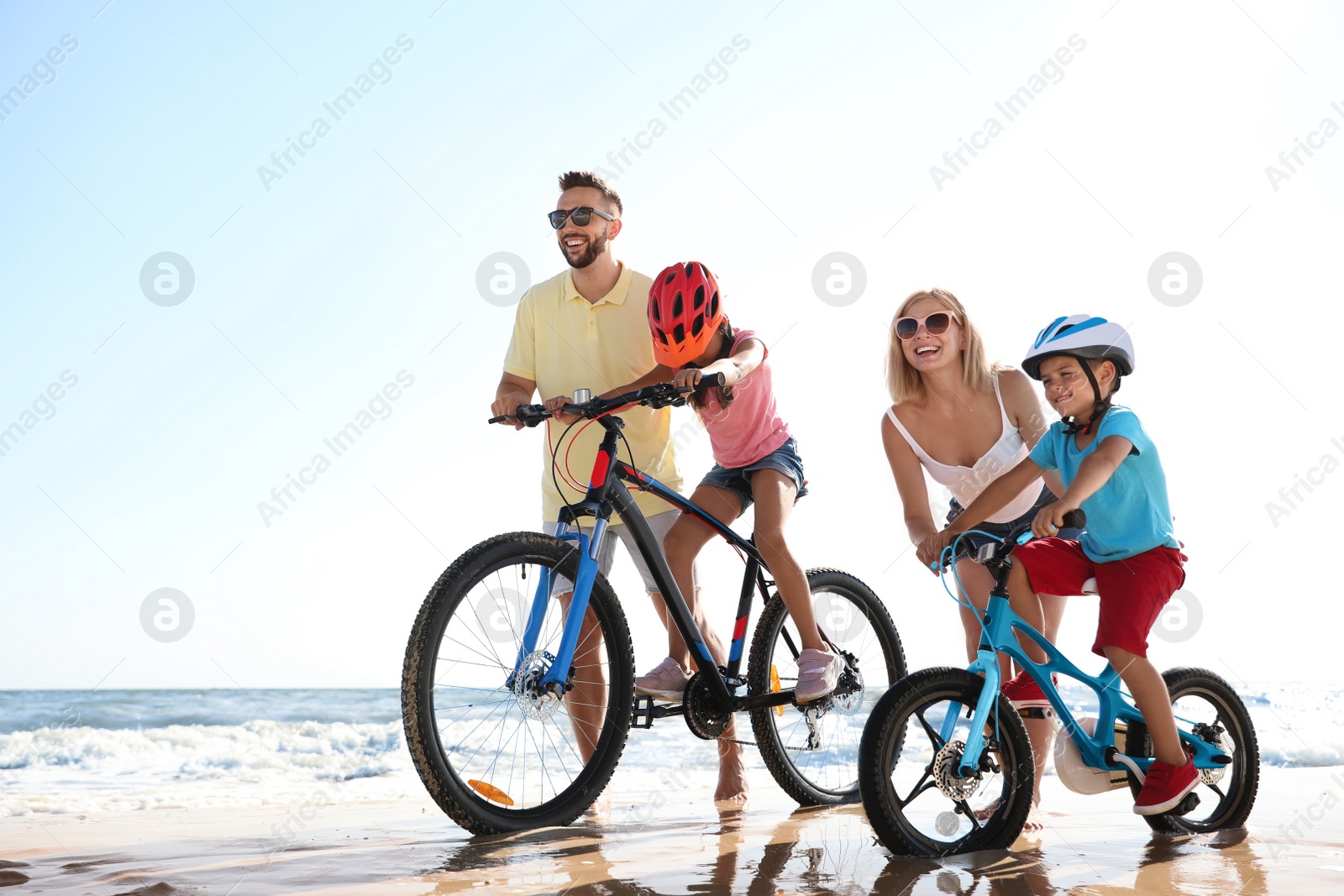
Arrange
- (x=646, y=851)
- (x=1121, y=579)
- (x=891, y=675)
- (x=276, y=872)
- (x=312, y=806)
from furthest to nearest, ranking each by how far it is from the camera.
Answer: (x=312, y=806), (x=891, y=675), (x=1121, y=579), (x=646, y=851), (x=276, y=872)

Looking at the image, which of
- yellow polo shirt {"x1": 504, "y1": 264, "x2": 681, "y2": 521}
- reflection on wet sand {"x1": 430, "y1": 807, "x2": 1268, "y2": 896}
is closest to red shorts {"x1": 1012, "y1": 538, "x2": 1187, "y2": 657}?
reflection on wet sand {"x1": 430, "y1": 807, "x2": 1268, "y2": 896}

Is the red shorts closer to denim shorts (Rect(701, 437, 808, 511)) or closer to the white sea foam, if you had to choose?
denim shorts (Rect(701, 437, 808, 511))

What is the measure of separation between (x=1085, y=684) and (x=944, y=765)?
2.41 feet

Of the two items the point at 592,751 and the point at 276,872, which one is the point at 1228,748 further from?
the point at 276,872

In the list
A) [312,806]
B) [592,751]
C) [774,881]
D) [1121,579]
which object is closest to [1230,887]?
[1121,579]

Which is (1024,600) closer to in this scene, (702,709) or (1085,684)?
(1085,684)

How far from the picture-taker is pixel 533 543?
2834mm

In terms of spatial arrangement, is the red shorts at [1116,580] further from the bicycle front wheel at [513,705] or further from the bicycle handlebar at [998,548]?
the bicycle front wheel at [513,705]

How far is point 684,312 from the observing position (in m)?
3.36

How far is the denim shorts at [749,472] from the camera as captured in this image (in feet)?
12.2

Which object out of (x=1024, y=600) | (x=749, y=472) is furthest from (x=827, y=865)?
(x=749, y=472)

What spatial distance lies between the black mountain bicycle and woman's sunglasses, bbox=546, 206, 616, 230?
0.93m

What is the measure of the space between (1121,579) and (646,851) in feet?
5.53

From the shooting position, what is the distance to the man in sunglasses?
373cm
